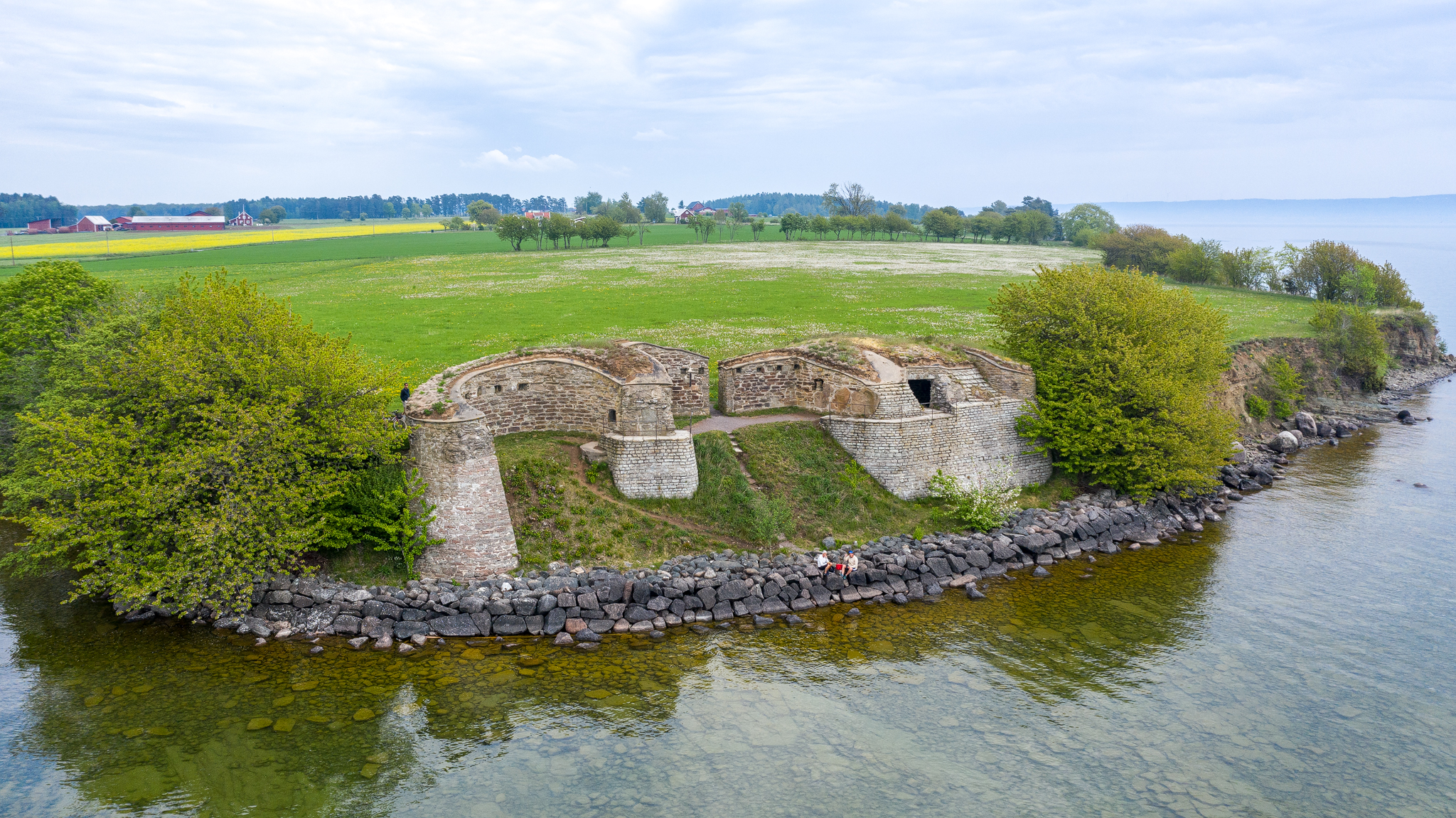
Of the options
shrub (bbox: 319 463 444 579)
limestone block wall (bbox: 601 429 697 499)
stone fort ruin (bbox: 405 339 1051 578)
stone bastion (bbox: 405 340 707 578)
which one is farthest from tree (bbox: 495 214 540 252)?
shrub (bbox: 319 463 444 579)

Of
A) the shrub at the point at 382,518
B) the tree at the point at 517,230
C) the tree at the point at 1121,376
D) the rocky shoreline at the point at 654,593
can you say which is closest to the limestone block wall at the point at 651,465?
the rocky shoreline at the point at 654,593

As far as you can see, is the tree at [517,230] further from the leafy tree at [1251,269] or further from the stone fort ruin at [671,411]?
the stone fort ruin at [671,411]

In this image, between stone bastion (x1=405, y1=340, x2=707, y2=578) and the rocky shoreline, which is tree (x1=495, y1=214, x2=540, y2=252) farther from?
the rocky shoreline

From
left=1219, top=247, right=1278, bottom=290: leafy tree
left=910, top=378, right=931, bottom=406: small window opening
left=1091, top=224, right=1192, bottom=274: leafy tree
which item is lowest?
left=910, top=378, right=931, bottom=406: small window opening

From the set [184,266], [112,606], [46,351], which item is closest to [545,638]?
[112,606]

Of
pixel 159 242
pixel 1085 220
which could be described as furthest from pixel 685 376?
pixel 1085 220

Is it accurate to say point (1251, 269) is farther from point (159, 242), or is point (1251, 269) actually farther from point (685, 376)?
point (159, 242)

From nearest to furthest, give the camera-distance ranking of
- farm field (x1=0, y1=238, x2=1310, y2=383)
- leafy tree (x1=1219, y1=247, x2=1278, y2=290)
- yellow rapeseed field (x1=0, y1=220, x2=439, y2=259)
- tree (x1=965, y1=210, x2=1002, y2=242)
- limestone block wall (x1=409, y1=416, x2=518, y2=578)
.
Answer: limestone block wall (x1=409, y1=416, x2=518, y2=578) → farm field (x1=0, y1=238, x2=1310, y2=383) → leafy tree (x1=1219, y1=247, x2=1278, y2=290) → yellow rapeseed field (x1=0, y1=220, x2=439, y2=259) → tree (x1=965, y1=210, x2=1002, y2=242)
